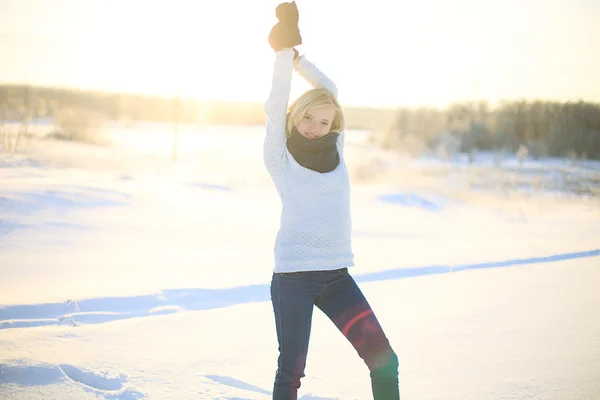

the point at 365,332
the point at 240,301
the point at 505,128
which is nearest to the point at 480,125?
the point at 505,128

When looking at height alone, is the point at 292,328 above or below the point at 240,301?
above

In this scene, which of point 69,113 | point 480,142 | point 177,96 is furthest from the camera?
point 480,142

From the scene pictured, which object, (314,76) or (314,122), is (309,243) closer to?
(314,122)

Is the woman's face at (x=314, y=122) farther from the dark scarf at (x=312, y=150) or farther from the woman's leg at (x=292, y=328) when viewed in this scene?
the woman's leg at (x=292, y=328)

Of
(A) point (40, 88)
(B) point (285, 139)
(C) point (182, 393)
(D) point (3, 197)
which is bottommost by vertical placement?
(C) point (182, 393)

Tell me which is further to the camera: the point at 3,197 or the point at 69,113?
the point at 69,113

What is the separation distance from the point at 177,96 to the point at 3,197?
24.1 m

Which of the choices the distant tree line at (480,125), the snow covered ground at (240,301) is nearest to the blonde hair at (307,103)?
the snow covered ground at (240,301)

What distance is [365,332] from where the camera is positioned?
184 cm

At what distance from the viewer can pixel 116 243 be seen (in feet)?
20.2

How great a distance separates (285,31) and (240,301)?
2.80m

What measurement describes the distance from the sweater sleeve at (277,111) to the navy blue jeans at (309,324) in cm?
44

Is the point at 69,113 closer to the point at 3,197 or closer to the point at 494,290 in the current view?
the point at 3,197

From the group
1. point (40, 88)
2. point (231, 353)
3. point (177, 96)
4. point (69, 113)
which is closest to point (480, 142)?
point (177, 96)
